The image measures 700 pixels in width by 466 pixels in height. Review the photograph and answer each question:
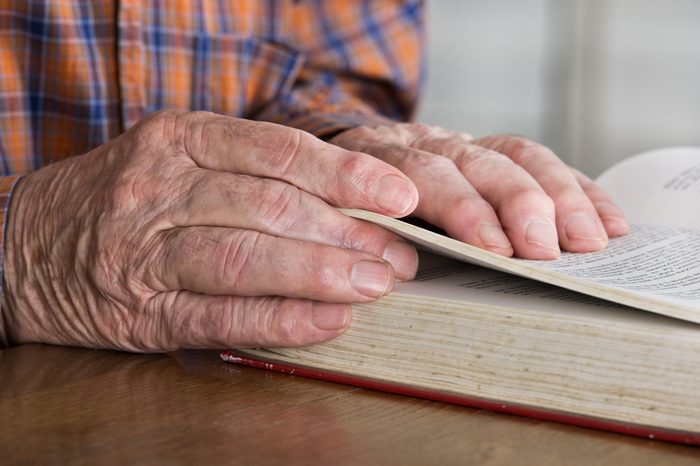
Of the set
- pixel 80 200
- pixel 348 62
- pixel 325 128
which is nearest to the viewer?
pixel 80 200

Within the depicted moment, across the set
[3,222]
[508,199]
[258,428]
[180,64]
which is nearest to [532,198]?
[508,199]

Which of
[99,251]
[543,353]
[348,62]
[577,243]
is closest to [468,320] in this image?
[543,353]

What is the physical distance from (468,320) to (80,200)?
13.1 inches

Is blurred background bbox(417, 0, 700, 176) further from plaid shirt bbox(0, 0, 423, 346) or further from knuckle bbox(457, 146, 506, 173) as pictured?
knuckle bbox(457, 146, 506, 173)

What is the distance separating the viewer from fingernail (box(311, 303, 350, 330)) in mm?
554

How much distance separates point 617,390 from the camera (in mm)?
468

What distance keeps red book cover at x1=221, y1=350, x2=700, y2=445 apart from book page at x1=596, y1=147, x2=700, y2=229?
0.34 m

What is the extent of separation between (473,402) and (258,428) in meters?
0.13

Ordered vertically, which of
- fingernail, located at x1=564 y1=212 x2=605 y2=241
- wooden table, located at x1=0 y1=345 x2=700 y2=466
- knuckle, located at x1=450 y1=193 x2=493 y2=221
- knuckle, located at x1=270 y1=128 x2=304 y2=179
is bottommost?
wooden table, located at x1=0 y1=345 x2=700 y2=466

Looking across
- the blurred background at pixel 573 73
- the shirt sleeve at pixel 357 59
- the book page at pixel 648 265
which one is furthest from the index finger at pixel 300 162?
the blurred background at pixel 573 73

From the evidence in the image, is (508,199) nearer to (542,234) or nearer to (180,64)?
(542,234)

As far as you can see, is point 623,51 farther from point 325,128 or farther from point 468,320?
point 468,320

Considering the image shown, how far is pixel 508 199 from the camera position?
627mm

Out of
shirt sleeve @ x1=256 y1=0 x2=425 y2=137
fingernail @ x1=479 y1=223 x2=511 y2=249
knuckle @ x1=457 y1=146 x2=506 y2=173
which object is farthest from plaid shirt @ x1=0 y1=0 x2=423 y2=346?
fingernail @ x1=479 y1=223 x2=511 y2=249
